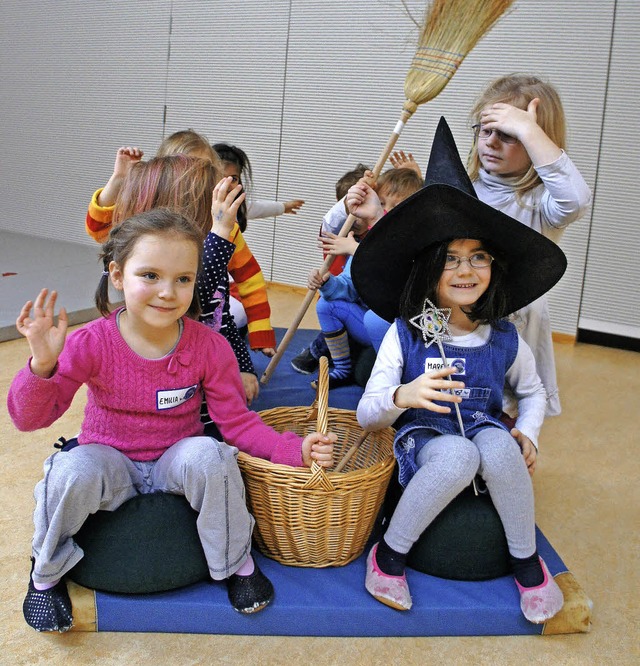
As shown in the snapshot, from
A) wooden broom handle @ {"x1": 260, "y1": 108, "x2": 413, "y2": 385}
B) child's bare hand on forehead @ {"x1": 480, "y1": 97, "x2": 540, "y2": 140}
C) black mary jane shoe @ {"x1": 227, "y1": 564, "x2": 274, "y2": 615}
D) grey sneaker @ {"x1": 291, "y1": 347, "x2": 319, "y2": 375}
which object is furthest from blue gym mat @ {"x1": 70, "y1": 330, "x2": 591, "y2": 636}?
grey sneaker @ {"x1": 291, "y1": 347, "x2": 319, "y2": 375}

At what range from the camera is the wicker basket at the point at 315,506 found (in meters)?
1.54

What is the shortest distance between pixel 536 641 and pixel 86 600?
0.92m

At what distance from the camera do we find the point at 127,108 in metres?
5.03

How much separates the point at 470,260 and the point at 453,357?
0.74 ft

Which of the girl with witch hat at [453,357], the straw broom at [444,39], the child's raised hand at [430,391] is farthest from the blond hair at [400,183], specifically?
the child's raised hand at [430,391]

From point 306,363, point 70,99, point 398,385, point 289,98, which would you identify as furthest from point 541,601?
point 70,99

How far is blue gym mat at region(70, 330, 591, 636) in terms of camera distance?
4.90ft

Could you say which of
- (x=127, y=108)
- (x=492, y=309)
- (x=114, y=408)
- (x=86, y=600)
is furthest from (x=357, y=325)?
(x=127, y=108)

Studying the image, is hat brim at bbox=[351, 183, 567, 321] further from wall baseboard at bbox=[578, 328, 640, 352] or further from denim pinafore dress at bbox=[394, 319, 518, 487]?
wall baseboard at bbox=[578, 328, 640, 352]

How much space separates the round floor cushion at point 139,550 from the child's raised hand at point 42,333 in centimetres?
34

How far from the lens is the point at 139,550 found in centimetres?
150

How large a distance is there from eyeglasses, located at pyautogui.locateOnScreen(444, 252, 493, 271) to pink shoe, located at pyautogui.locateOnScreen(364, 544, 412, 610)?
0.68m

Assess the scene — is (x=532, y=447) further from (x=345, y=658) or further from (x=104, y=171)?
(x=104, y=171)

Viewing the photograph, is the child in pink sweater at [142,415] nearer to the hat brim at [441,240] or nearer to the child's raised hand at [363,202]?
the hat brim at [441,240]
